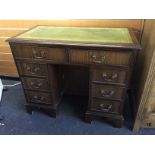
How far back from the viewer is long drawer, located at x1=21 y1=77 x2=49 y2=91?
54.7 inches

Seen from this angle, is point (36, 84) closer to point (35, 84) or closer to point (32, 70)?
point (35, 84)

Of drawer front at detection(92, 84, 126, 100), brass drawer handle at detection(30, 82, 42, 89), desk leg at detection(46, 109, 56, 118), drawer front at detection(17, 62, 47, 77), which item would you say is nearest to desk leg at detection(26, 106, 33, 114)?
desk leg at detection(46, 109, 56, 118)

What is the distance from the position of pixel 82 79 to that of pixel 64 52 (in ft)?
1.95

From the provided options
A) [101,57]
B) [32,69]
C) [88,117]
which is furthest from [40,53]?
[88,117]

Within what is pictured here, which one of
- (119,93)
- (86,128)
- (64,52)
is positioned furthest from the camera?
(86,128)

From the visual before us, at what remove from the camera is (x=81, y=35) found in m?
1.25

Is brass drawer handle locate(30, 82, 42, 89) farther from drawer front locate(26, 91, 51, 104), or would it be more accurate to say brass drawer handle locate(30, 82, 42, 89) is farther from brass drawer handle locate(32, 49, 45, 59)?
brass drawer handle locate(32, 49, 45, 59)

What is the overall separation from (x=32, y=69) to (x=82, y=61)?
43cm

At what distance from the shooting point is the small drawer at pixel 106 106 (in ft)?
4.42

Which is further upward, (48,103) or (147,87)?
(147,87)

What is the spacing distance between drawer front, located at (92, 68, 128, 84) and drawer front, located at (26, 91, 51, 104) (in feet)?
1.63

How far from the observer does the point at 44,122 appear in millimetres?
1547

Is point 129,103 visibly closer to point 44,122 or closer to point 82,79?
point 82,79
